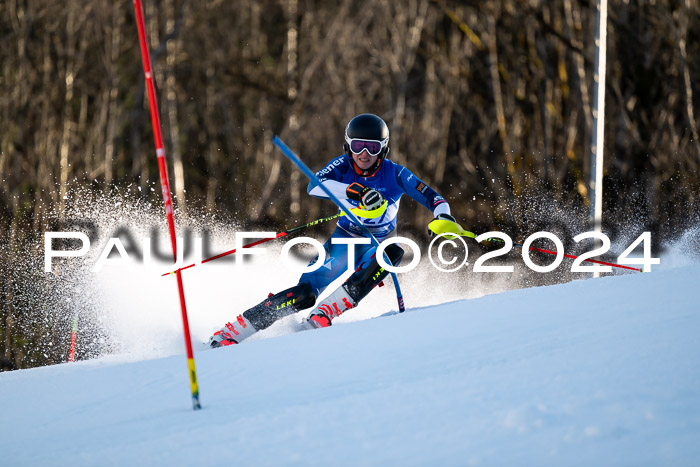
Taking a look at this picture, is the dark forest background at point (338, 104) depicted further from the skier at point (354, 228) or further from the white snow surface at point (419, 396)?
the white snow surface at point (419, 396)

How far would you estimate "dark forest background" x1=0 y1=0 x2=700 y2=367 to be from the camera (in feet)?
45.7

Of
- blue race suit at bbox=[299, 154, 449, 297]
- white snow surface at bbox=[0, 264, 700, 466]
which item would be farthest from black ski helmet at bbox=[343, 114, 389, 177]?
white snow surface at bbox=[0, 264, 700, 466]

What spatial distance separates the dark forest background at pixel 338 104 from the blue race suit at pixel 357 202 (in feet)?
19.8

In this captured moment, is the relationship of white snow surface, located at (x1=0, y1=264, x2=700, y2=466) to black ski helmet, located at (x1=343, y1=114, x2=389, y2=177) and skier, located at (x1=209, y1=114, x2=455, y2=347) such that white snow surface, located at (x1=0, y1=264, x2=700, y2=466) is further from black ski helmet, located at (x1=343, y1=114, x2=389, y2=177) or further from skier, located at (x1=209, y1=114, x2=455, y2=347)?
black ski helmet, located at (x1=343, y1=114, x2=389, y2=177)

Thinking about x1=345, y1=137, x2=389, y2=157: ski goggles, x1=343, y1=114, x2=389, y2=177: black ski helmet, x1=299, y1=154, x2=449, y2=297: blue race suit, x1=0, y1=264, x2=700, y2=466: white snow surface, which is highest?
x1=343, y1=114, x2=389, y2=177: black ski helmet

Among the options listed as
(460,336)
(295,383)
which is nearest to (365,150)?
(460,336)

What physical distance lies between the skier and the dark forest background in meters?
5.90

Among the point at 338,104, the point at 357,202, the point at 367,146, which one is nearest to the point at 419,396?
the point at 357,202

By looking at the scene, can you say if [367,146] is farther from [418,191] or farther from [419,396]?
[419,396]

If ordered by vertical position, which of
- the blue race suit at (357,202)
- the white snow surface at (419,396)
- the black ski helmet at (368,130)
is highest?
the black ski helmet at (368,130)

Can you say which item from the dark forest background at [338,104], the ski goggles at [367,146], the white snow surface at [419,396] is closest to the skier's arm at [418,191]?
the ski goggles at [367,146]

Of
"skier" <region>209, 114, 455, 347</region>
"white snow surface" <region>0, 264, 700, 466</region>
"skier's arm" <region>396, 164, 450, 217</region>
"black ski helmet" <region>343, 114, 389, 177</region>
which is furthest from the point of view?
"skier's arm" <region>396, 164, 450, 217</region>

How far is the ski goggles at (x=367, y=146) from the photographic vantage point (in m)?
5.52

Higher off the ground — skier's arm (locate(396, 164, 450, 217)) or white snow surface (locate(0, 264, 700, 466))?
skier's arm (locate(396, 164, 450, 217))
